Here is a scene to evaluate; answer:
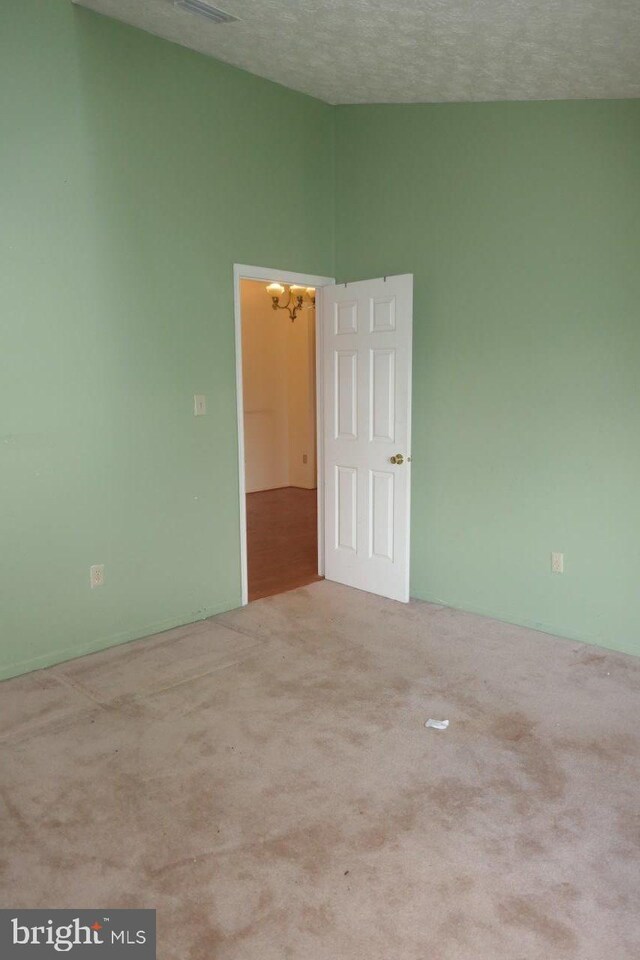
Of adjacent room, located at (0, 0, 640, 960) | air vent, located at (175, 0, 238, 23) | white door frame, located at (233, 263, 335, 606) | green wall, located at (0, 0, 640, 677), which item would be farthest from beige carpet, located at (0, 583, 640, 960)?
air vent, located at (175, 0, 238, 23)

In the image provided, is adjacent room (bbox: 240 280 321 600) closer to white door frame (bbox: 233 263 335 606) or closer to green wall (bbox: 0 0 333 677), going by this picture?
white door frame (bbox: 233 263 335 606)

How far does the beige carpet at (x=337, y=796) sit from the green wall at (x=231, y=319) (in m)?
0.46

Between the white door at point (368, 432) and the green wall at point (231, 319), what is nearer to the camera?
the green wall at point (231, 319)

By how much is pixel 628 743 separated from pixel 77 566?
Result: 265 centimetres

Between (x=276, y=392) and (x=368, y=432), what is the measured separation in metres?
4.26

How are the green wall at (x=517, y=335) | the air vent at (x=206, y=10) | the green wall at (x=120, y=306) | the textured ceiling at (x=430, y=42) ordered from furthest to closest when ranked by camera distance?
the green wall at (x=517, y=335)
the green wall at (x=120, y=306)
the air vent at (x=206, y=10)
the textured ceiling at (x=430, y=42)

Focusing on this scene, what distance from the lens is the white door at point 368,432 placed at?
13.4ft


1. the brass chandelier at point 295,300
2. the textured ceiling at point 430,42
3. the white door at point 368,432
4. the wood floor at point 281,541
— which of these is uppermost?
the textured ceiling at point 430,42

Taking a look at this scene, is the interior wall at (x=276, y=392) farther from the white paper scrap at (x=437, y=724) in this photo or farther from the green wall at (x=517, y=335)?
the white paper scrap at (x=437, y=724)

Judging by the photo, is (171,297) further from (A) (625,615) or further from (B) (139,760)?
(A) (625,615)

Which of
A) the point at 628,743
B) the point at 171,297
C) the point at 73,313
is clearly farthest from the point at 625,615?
the point at 73,313

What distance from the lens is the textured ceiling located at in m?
2.68

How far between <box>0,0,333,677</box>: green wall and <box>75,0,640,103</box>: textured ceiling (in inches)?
12.9

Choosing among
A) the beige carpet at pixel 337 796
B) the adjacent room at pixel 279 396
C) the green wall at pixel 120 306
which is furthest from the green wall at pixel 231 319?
the adjacent room at pixel 279 396
